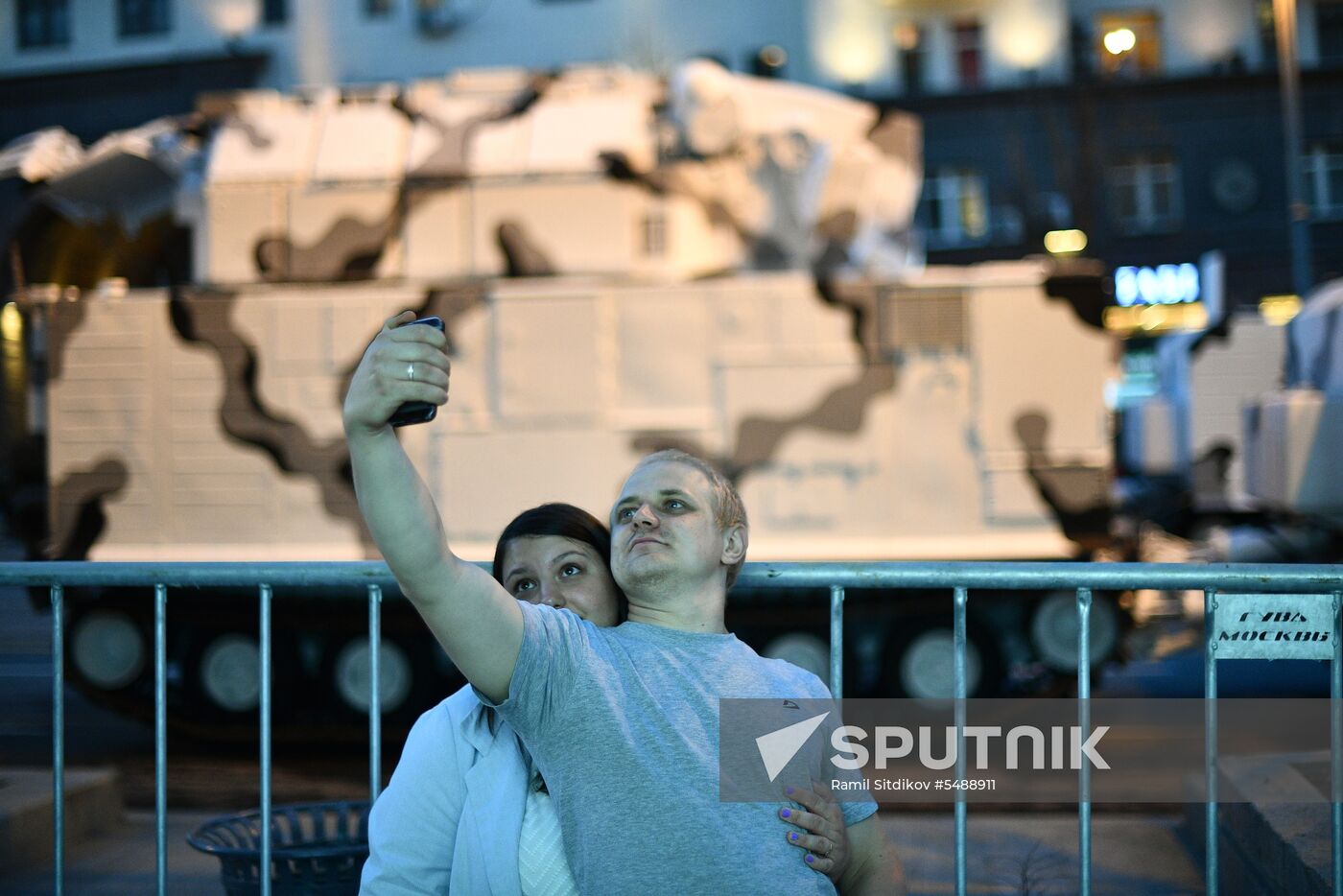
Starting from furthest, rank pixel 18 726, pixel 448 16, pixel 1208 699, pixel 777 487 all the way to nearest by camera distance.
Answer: pixel 448 16 < pixel 18 726 < pixel 777 487 < pixel 1208 699

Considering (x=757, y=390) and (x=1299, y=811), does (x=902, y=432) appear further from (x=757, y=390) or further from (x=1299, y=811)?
(x=1299, y=811)

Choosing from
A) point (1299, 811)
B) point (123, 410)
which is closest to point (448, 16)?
point (123, 410)

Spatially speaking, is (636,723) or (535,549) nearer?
(636,723)

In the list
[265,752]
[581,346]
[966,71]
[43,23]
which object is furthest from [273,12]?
[265,752]

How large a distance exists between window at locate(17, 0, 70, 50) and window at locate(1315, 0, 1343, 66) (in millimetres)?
24328

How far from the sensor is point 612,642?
2.28 meters

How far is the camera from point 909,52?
26.3 metres

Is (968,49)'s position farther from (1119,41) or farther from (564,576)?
(564,576)

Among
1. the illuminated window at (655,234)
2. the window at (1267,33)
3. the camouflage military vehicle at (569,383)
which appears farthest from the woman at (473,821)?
the window at (1267,33)

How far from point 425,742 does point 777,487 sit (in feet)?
17.3

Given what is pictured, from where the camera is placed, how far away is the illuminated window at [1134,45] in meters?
25.4

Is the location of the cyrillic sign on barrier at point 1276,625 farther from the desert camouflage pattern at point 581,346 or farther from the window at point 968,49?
the window at point 968,49

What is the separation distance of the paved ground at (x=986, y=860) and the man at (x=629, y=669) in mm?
2367

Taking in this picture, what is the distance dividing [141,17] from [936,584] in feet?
91.3
